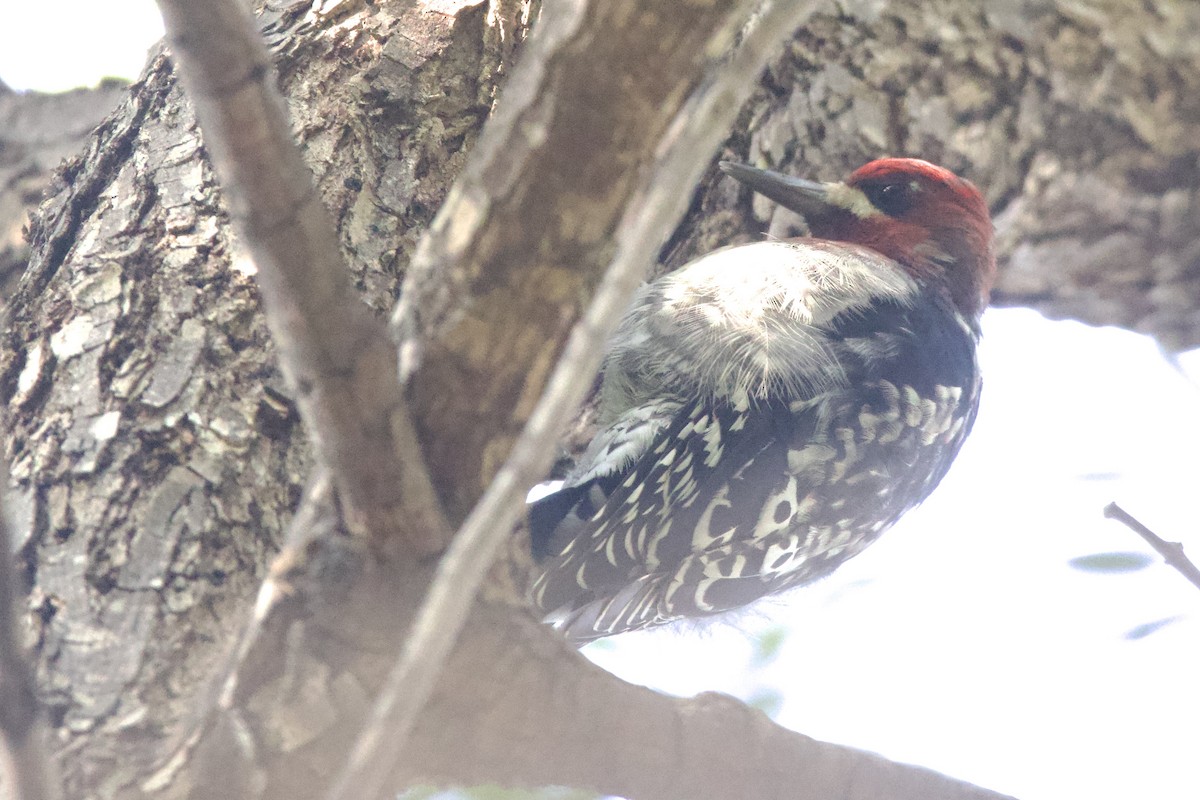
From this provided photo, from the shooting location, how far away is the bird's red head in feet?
8.13

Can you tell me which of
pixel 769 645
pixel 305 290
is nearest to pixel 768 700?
pixel 769 645

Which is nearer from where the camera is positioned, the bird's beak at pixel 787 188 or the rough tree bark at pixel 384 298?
the rough tree bark at pixel 384 298

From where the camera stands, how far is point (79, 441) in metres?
1.57

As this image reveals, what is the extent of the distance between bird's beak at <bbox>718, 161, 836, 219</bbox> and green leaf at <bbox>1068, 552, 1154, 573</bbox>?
0.94 m

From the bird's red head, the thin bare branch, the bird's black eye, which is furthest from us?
the bird's black eye

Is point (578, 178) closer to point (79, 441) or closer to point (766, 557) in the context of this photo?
point (79, 441)

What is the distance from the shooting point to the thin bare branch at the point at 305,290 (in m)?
0.88

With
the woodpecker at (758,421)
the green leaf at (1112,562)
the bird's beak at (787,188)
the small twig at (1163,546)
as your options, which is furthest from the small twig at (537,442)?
the green leaf at (1112,562)

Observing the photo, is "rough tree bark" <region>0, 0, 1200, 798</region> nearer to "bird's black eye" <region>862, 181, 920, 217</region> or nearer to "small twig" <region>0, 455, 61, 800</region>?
"bird's black eye" <region>862, 181, 920, 217</region>

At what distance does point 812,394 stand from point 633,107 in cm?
136

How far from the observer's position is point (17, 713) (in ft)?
2.63

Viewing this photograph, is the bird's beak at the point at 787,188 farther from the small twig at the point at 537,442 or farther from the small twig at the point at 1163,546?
the small twig at the point at 537,442

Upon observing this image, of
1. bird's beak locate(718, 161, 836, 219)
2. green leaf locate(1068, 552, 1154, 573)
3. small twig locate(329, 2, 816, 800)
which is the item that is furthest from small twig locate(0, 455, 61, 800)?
green leaf locate(1068, 552, 1154, 573)

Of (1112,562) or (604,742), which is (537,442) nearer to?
(604,742)
